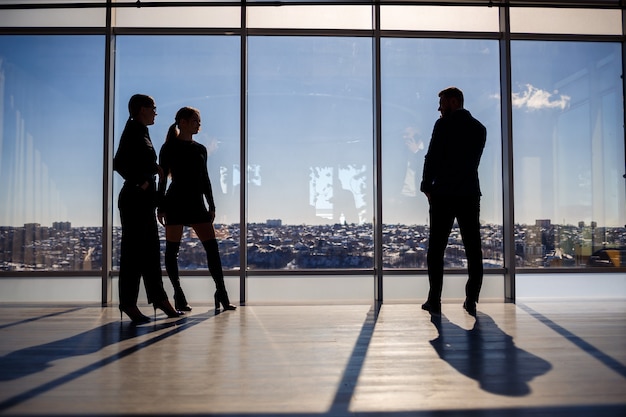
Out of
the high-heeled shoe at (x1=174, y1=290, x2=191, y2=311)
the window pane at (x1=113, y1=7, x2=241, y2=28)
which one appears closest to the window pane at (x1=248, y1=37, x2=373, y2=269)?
the window pane at (x1=113, y1=7, x2=241, y2=28)

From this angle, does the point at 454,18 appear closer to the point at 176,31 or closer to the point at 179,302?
the point at 176,31

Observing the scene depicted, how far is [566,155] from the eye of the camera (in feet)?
16.4

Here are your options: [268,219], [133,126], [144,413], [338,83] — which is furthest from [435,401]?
[338,83]

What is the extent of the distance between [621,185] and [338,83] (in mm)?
2595

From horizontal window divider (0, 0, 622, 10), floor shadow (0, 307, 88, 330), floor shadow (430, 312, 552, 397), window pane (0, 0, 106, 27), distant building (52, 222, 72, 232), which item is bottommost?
floor shadow (0, 307, 88, 330)

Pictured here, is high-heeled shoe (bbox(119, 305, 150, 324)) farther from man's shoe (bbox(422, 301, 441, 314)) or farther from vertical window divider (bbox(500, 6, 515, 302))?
vertical window divider (bbox(500, 6, 515, 302))

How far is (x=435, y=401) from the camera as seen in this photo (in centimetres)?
185

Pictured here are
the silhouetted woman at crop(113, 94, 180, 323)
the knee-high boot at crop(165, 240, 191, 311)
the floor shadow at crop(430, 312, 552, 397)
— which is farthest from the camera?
the knee-high boot at crop(165, 240, 191, 311)

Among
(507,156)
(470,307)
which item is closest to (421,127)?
(507,156)

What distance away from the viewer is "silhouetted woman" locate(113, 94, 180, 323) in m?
3.43

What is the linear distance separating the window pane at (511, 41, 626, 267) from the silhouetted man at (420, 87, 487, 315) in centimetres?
122

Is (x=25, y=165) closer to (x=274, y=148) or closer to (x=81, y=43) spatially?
(x=81, y=43)

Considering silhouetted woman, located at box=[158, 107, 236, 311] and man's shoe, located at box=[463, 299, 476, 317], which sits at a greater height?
silhouetted woman, located at box=[158, 107, 236, 311]

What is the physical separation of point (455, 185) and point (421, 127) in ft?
4.14
